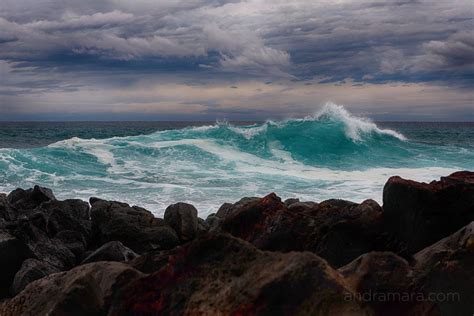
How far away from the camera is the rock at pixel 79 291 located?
12.1ft

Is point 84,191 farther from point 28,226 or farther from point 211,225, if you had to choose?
point 28,226

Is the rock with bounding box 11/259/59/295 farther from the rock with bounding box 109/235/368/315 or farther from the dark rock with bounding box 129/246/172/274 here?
the rock with bounding box 109/235/368/315

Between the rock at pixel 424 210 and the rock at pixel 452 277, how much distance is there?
107 centimetres

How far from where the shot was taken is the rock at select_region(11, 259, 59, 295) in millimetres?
5984

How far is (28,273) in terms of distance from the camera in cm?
607

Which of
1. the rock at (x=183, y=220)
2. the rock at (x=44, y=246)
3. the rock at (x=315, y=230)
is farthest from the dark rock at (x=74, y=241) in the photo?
the rock at (x=315, y=230)

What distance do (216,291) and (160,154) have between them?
21.2 metres

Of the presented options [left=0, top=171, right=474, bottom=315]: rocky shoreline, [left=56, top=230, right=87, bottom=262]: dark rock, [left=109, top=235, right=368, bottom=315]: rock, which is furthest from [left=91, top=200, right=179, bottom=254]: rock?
[left=109, top=235, right=368, bottom=315]: rock

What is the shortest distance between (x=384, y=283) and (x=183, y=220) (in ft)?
17.0

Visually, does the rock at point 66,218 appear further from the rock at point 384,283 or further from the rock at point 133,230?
the rock at point 384,283

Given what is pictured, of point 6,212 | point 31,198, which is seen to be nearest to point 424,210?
point 6,212

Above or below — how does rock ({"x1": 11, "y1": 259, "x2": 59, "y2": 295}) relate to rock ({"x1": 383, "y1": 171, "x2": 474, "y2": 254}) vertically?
below

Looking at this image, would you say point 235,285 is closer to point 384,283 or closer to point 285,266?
point 285,266

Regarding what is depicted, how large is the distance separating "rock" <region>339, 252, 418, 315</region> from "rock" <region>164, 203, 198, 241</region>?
190 inches
